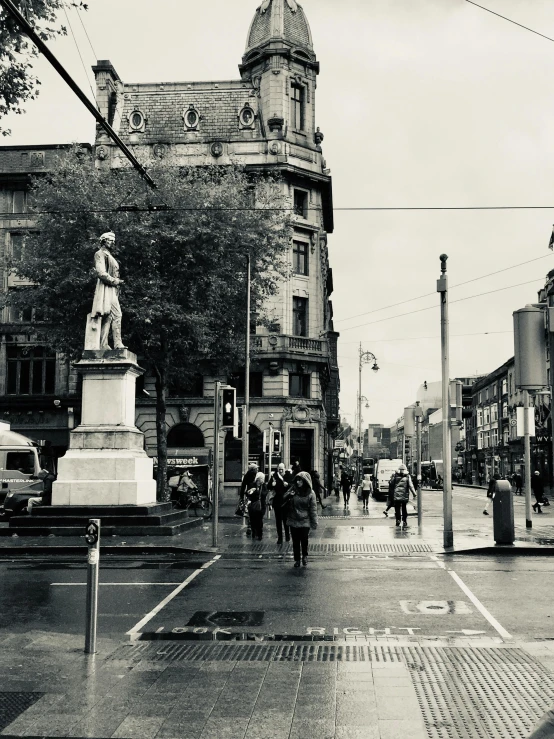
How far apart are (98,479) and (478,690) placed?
1518 cm

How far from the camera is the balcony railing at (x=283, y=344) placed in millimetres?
47594

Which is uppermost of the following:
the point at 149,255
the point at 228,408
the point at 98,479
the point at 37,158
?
the point at 37,158

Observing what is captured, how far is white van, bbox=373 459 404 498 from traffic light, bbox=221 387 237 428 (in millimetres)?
32245

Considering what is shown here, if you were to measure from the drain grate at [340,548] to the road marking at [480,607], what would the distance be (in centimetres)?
397

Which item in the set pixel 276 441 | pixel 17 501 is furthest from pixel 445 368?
pixel 276 441

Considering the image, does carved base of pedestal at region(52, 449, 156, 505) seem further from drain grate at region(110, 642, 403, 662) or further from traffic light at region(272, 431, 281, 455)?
traffic light at region(272, 431, 281, 455)

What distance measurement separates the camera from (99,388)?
2130cm

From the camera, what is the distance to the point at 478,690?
22.2 ft

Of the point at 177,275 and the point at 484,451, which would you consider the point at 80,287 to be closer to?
the point at 177,275

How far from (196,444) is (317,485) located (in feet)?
62.8

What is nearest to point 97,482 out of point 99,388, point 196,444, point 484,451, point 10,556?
point 99,388

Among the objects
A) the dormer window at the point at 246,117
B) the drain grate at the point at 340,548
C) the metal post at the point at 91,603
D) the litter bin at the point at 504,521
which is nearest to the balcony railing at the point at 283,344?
the dormer window at the point at 246,117

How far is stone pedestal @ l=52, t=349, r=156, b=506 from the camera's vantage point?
20.5 m

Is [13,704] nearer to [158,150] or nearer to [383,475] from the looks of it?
[158,150]
